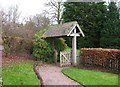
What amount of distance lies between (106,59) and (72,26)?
12.8 feet

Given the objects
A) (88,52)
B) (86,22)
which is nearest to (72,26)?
(88,52)

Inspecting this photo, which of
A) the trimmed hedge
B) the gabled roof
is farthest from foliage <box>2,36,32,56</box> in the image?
the trimmed hedge

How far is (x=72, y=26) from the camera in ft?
55.6

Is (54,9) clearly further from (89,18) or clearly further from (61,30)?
(61,30)

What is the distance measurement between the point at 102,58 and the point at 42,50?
5712mm

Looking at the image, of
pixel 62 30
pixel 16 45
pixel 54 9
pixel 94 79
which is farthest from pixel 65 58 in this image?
pixel 54 9

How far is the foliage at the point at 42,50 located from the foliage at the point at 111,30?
8575mm

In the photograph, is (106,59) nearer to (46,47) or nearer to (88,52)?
(88,52)

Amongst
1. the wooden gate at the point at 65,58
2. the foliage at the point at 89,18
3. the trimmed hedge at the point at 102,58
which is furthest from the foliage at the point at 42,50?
the foliage at the point at 89,18

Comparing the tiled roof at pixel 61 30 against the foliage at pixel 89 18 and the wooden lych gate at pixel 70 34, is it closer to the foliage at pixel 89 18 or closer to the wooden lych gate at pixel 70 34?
the wooden lych gate at pixel 70 34

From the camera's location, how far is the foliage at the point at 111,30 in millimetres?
23812

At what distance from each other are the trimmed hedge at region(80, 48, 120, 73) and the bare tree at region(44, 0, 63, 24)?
1711cm

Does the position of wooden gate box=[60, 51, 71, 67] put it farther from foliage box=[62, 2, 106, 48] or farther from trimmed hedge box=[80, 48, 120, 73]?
foliage box=[62, 2, 106, 48]

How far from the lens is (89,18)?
28.2 m
